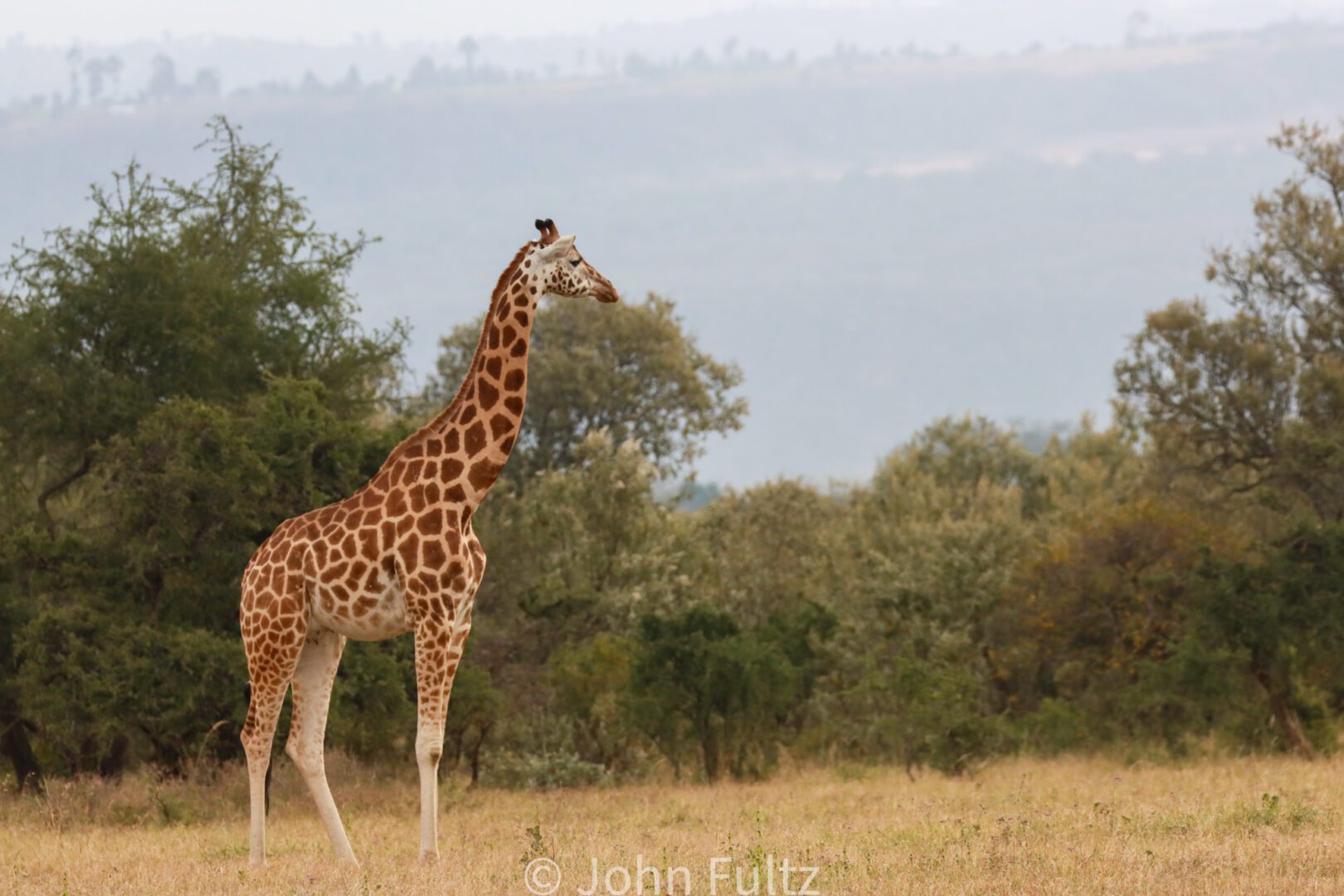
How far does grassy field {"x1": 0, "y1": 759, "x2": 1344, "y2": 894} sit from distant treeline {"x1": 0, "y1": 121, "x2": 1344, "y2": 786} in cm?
118

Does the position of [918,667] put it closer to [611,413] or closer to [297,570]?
[297,570]

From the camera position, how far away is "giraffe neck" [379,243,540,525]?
12070 millimetres

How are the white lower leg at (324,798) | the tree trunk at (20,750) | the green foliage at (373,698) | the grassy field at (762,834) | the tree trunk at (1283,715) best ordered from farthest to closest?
Result: 1. the tree trunk at (1283,715)
2. the tree trunk at (20,750)
3. the green foliage at (373,698)
4. the white lower leg at (324,798)
5. the grassy field at (762,834)

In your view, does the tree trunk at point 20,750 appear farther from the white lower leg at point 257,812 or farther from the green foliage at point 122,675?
the white lower leg at point 257,812

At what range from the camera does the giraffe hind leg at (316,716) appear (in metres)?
12.1

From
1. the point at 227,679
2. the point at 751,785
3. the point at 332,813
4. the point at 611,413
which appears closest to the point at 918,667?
the point at 751,785

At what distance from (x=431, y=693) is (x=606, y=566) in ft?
52.5

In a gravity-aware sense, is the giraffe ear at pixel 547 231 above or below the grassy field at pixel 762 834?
above

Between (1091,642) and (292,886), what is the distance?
55.6 ft

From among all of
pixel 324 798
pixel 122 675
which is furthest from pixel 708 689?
pixel 324 798

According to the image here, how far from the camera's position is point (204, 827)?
1564cm

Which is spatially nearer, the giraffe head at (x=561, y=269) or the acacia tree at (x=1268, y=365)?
the giraffe head at (x=561, y=269)

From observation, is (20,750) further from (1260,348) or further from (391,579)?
(1260,348)

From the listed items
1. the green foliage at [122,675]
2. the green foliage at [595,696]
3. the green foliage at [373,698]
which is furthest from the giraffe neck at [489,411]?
the green foliage at [595,696]
